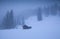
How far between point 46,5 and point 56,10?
0.21 meters

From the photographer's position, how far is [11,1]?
153cm

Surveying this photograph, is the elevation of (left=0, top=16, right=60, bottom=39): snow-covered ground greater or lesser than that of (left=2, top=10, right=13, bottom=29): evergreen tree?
lesser

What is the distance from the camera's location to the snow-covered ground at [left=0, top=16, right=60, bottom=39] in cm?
142

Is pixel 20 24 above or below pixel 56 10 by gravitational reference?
below

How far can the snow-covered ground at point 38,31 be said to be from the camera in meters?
1.42

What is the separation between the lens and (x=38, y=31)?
1462 millimetres

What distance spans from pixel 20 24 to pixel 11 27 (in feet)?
0.54

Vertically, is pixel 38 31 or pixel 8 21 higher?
pixel 8 21

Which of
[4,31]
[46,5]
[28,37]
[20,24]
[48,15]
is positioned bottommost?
[28,37]

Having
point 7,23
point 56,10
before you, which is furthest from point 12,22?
point 56,10

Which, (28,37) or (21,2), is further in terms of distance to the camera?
(21,2)

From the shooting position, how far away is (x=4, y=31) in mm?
1425

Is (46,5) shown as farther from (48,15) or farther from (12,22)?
(12,22)

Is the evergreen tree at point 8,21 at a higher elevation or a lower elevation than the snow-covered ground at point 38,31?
higher
